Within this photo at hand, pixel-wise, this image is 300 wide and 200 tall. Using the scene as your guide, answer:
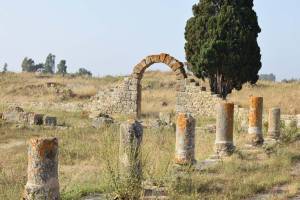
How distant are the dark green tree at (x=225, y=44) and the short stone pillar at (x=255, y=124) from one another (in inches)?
385

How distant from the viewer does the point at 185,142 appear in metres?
10.7

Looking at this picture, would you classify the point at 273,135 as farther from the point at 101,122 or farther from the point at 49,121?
the point at 49,121

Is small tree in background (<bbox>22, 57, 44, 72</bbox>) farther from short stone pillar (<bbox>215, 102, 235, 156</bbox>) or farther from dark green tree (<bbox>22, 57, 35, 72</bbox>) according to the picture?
short stone pillar (<bbox>215, 102, 235, 156</bbox>)

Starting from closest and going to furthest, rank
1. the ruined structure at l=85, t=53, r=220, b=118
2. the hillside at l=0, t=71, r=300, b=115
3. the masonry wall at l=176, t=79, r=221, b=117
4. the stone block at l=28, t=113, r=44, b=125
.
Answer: the stone block at l=28, t=113, r=44, b=125 → the masonry wall at l=176, t=79, r=221, b=117 → the ruined structure at l=85, t=53, r=220, b=118 → the hillside at l=0, t=71, r=300, b=115

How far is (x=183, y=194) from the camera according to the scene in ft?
25.5

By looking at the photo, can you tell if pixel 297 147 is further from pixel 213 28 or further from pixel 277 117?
pixel 213 28

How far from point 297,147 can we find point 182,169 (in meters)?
4.51

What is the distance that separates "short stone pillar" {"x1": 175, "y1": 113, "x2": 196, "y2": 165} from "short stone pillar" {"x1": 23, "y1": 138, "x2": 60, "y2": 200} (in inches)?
172

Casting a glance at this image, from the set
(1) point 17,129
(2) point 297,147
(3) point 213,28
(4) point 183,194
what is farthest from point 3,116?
(4) point 183,194

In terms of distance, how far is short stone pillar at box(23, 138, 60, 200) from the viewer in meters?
6.62

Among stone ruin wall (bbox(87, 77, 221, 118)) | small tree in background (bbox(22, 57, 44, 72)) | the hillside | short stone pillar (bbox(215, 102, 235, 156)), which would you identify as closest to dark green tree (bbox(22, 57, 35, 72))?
small tree in background (bbox(22, 57, 44, 72))

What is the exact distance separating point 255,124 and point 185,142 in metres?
3.87

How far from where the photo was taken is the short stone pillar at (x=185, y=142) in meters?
10.7

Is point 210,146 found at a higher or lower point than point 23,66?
lower
